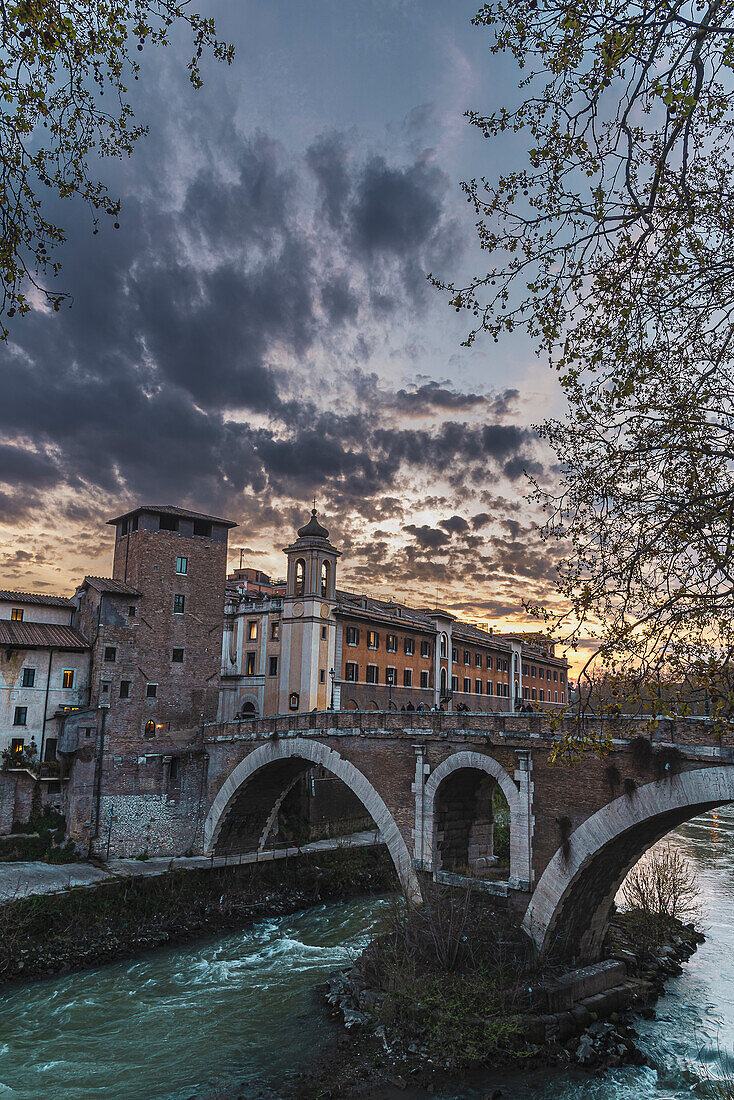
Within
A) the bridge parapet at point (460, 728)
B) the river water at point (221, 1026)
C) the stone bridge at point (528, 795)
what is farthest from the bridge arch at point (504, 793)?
the river water at point (221, 1026)

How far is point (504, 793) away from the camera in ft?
63.1

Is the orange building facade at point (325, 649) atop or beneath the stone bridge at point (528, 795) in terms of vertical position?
atop

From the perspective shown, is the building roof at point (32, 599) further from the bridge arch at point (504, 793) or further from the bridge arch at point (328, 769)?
the bridge arch at point (504, 793)

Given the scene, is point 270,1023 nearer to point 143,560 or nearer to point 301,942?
point 301,942

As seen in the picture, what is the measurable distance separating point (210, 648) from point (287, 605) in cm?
649

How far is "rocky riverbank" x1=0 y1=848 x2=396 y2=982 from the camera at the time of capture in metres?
20.7

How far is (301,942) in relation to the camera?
2383 centimetres

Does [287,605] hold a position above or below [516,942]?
above

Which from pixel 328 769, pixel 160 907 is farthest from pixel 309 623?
pixel 160 907

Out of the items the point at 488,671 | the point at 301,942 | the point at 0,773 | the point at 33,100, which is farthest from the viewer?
the point at 488,671

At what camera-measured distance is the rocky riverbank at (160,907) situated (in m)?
20.7

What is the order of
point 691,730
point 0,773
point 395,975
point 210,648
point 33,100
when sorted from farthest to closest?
point 210,648 < point 0,773 < point 395,975 < point 691,730 < point 33,100

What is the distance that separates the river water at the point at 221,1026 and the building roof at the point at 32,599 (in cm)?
1490

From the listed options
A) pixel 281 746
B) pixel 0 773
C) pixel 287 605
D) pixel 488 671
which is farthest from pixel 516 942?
pixel 488 671
